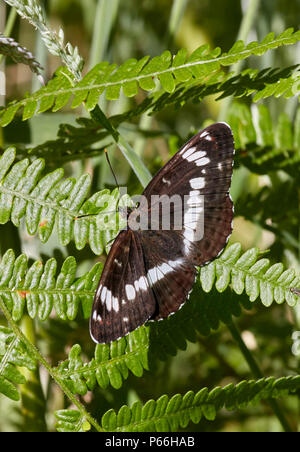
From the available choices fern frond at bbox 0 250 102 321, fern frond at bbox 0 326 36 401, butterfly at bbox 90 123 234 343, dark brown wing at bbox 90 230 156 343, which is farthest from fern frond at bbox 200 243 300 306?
fern frond at bbox 0 326 36 401

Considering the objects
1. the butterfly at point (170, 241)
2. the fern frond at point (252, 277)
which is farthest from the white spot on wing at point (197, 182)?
the fern frond at point (252, 277)

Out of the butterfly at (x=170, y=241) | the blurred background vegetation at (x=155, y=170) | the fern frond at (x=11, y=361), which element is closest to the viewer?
the fern frond at (x=11, y=361)

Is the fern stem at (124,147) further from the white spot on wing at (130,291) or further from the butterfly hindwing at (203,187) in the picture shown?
the white spot on wing at (130,291)

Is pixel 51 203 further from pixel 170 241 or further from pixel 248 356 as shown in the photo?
pixel 248 356

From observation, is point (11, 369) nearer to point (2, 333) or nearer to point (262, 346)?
point (2, 333)

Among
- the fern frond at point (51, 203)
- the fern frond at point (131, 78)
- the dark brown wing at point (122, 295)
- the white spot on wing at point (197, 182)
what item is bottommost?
the dark brown wing at point (122, 295)

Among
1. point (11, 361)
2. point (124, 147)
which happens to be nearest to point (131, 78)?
point (124, 147)
